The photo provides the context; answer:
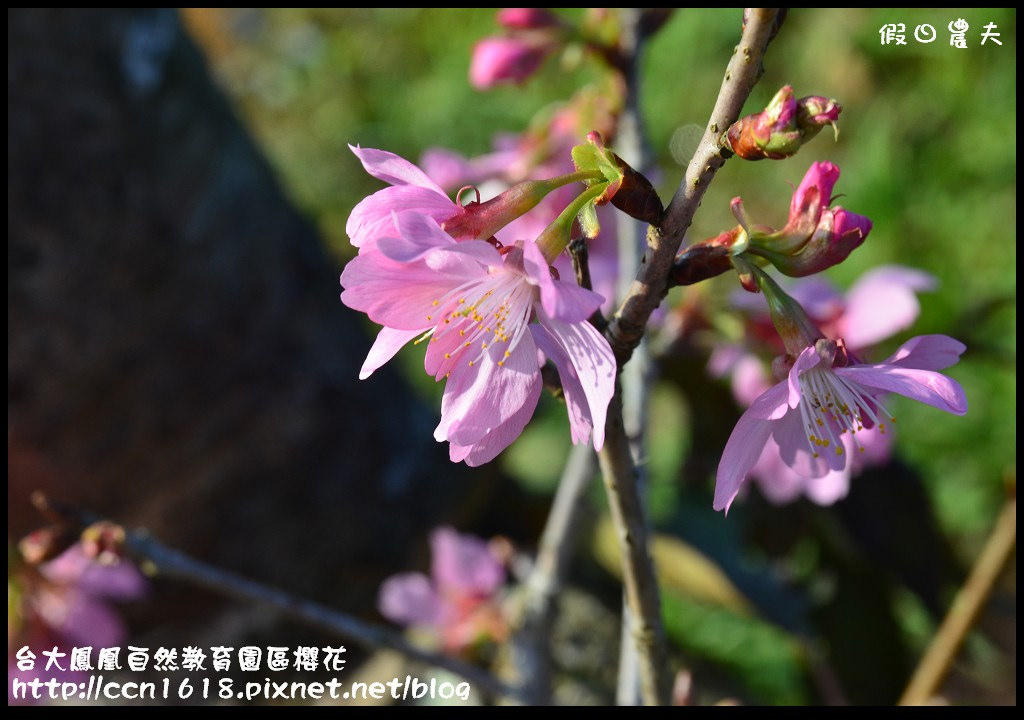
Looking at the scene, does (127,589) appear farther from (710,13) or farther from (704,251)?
(710,13)

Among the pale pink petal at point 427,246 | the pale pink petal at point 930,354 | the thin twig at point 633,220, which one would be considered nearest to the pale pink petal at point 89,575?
the thin twig at point 633,220

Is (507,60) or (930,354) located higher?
(507,60)

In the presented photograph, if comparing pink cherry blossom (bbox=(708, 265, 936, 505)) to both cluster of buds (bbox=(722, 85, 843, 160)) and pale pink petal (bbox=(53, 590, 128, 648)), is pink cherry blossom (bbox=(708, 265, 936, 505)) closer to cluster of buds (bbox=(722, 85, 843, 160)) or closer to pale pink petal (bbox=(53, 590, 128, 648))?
cluster of buds (bbox=(722, 85, 843, 160))

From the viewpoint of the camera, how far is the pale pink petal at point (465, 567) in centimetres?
93

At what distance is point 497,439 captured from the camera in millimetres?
379

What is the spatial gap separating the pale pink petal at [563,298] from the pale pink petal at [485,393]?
2.5 inches

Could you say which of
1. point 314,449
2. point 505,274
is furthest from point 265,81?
point 505,274

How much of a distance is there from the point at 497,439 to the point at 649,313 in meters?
0.09

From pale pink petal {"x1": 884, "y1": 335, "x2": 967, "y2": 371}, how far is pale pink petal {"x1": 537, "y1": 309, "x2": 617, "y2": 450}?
0.14 m

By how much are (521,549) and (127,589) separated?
56 cm

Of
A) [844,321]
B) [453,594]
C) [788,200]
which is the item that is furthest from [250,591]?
[788,200]

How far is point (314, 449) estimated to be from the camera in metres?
1.13

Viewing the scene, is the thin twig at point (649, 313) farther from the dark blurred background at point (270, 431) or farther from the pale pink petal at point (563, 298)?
the dark blurred background at point (270, 431)

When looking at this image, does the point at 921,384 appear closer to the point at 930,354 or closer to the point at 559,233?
the point at 930,354
